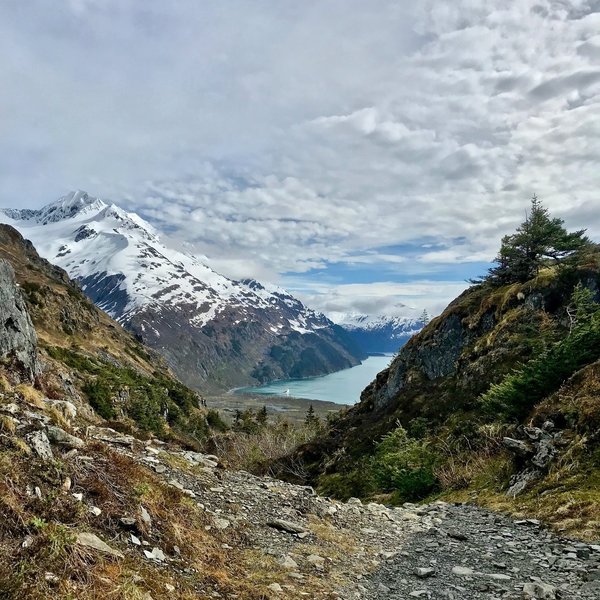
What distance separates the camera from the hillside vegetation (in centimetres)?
1390

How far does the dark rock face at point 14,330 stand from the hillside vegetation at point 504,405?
18.6m

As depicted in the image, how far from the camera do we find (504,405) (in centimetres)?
2116

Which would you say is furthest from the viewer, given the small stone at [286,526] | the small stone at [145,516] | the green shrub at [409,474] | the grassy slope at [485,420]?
the green shrub at [409,474]

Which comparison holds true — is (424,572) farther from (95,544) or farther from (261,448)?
(261,448)

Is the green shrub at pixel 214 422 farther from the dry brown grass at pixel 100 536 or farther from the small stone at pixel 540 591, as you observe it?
the small stone at pixel 540 591

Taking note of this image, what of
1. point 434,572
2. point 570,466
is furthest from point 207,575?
point 570,466

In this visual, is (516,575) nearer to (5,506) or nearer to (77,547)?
(77,547)

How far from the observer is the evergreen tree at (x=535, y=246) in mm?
50875

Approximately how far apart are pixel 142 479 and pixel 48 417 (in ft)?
9.40

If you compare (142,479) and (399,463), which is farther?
(399,463)

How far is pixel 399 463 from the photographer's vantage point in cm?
2316

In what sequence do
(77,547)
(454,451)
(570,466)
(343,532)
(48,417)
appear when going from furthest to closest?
1. (454,451)
2. (570,466)
3. (343,532)
4. (48,417)
5. (77,547)

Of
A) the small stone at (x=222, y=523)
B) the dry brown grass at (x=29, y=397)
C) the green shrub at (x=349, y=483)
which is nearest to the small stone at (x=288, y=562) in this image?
the small stone at (x=222, y=523)

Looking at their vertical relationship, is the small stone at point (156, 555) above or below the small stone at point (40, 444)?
below
